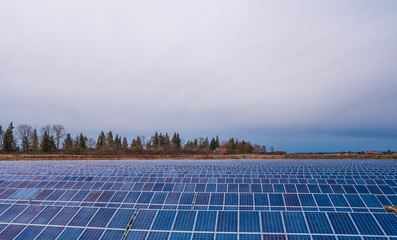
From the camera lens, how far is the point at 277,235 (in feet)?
29.7

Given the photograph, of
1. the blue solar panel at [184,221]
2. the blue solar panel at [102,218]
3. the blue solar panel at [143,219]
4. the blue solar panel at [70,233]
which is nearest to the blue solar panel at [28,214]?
the blue solar panel at [70,233]

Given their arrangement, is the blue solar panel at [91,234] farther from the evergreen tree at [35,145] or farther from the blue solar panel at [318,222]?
the evergreen tree at [35,145]

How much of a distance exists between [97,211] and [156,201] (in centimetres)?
458

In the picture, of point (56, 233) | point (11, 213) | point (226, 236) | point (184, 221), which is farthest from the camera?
point (11, 213)

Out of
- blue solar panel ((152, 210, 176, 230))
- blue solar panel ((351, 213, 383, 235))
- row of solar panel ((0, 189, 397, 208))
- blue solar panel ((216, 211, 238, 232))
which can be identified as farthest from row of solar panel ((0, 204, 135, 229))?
blue solar panel ((351, 213, 383, 235))

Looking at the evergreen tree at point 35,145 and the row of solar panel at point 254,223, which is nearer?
the row of solar panel at point 254,223

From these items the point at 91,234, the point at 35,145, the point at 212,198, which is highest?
the point at 35,145

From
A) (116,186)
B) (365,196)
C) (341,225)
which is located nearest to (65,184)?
(116,186)

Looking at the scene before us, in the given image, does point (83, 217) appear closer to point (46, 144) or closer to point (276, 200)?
point (276, 200)

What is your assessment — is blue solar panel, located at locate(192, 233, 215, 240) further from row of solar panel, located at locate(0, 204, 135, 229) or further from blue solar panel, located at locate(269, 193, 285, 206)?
blue solar panel, located at locate(269, 193, 285, 206)

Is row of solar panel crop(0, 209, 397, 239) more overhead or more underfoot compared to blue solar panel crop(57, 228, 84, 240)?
more overhead

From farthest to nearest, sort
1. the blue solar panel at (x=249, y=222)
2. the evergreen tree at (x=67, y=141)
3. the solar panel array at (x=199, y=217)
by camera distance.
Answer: the evergreen tree at (x=67, y=141) < the blue solar panel at (x=249, y=222) < the solar panel array at (x=199, y=217)

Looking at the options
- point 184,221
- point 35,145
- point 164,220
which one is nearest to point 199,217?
point 184,221

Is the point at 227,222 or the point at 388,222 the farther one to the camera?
the point at 227,222
